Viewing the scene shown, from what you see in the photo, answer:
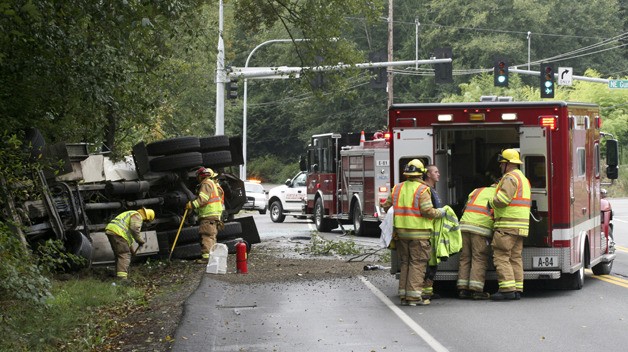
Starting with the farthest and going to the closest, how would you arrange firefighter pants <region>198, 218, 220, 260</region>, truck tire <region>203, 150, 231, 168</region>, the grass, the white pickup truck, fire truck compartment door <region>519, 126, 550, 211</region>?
the white pickup truck → truck tire <region>203, 150, 231, 168</region> → firefighter pants <region>198, 218, 220, 260</region> → fire truck compartment door <region>519, 126, 550, 211</region> → the grass

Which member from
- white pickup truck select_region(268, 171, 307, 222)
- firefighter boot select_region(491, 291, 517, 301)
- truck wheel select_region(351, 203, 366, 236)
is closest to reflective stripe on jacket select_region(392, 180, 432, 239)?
firefighter boot select_region(491, 291, 517, 301)

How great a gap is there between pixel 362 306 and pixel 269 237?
1577 centimetres

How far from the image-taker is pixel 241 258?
18922mm

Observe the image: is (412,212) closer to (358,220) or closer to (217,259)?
(217,259)

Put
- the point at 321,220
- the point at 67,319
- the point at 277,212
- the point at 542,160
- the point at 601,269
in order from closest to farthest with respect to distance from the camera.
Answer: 1. the point at 67,319
2. the point at 542,160
3. the point at 601,269
4. the point at 321,220
5. the point at 277,212

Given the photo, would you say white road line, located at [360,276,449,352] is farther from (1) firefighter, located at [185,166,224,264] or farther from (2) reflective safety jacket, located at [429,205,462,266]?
(1) firefighter, located at [185,166,224,264]

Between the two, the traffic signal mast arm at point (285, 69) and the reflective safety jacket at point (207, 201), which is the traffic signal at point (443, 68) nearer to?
the traffic signal mast arm at point (285, 69)

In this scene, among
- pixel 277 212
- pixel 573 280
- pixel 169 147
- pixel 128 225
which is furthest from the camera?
pixel 277 212

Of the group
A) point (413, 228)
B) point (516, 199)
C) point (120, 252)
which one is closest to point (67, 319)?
point (413, 228)

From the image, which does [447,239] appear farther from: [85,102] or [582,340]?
[85,102]

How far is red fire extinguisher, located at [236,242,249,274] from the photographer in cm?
1880

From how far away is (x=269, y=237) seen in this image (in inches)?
1187

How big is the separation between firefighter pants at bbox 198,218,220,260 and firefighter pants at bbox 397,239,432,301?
6.47 m

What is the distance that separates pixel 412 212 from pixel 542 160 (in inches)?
78.2
